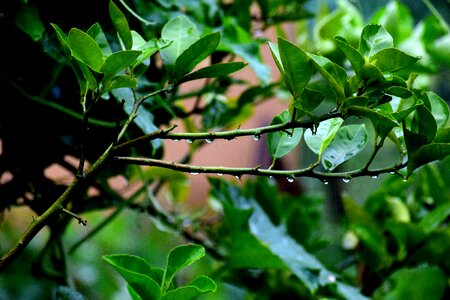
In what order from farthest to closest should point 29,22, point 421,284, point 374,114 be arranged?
point 421,284
point 29,22
point 374,114

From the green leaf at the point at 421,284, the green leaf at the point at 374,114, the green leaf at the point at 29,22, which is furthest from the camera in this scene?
the green leaf at the point at 421,284

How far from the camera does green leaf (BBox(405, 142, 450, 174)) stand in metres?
0.41

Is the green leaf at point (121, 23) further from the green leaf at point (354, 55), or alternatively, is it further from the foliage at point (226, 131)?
the green leaf at point (354, 55)

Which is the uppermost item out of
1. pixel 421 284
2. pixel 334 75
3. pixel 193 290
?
pixel 334 75

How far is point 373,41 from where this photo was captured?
0.41 m

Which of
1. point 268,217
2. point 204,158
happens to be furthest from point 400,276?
point 204,158

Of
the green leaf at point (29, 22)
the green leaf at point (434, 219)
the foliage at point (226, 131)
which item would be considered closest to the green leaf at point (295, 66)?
the foliage at point (226, 131)

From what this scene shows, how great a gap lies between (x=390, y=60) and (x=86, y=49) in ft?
0.65

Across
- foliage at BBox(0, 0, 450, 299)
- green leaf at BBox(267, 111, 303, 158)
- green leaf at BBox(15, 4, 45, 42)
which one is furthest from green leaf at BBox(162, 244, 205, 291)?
green leaf at BBox(15, 4, 45, 42)

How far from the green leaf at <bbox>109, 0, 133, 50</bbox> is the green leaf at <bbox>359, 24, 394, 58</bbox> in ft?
0.52

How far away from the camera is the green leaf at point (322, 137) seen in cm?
43

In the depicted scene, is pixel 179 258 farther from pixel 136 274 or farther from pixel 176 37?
pixel 176 37

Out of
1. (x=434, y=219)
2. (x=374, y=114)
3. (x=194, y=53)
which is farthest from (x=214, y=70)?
(x=434, y=219)

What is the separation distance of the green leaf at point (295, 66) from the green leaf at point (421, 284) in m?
0.41
